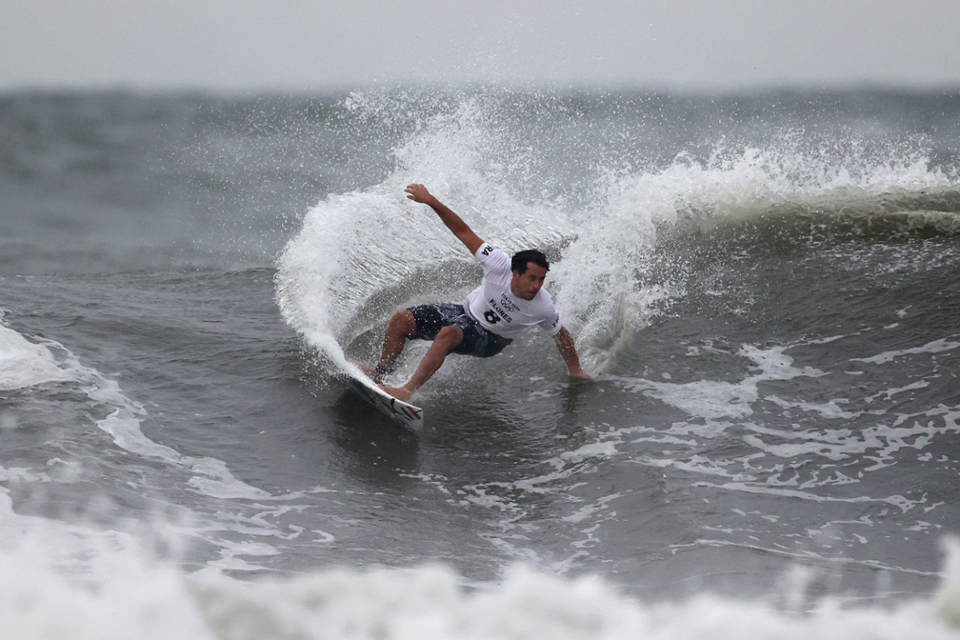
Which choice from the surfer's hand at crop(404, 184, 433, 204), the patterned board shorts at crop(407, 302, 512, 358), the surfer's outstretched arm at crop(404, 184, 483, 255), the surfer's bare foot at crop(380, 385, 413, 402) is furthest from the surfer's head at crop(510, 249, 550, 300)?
the surfer's bare foot at crop(380, 385, 413, 402)

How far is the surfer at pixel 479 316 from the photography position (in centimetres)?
726

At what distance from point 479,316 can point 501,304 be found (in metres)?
0.23

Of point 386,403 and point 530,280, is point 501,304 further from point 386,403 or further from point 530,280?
point 386,403

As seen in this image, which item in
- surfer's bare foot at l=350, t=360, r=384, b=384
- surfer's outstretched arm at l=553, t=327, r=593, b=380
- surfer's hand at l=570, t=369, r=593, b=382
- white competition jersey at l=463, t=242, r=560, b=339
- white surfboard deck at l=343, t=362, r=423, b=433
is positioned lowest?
white surfboard deck at l=343, t=362, r=423, b=433

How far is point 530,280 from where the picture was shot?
724 centimetres

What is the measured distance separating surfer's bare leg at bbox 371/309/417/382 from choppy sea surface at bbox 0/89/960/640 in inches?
16.9

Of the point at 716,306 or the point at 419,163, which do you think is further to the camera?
the point at 419,163

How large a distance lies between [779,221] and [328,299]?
5.54 m

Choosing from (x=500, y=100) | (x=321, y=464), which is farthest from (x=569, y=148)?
(x=321, y=464)

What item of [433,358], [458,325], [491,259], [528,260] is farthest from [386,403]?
[528,260]

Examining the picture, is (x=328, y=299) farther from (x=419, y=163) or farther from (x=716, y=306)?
(x=716, y=306)

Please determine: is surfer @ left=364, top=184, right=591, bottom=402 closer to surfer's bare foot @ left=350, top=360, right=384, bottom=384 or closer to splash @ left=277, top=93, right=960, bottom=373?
surfer's bare foot @ left=350, top=360, right=384, bottom=384

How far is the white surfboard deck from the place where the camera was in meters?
6.86

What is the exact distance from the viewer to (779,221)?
1110 centimetres
